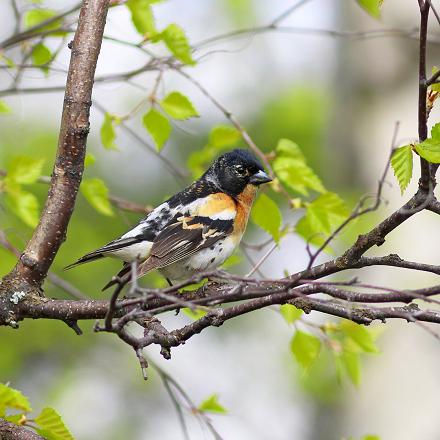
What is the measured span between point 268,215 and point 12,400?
152 centimetres

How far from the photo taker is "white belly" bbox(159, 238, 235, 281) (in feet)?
13.7

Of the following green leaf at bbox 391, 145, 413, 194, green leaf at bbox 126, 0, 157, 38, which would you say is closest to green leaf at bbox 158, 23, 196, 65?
green leaf at bbox 126, 0, 157, 38

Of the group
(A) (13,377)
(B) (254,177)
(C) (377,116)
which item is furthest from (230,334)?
(B) (254,177)

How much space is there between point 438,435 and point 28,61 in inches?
196

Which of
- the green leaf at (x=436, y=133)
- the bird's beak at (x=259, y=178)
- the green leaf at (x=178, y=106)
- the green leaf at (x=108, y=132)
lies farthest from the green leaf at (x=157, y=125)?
the green leaf at (x=436, y=133)

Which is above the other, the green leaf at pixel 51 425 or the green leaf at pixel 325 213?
the green leaf at pixel 325 213

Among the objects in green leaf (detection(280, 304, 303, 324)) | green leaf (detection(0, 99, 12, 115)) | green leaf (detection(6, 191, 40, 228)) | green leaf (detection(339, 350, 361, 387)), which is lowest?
green leaf (detection(339, 350, 361, 387))

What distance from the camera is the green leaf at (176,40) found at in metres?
3.42

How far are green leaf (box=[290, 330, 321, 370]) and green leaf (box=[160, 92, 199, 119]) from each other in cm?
110

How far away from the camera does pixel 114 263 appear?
909cm

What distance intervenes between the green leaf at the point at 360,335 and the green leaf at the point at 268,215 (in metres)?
0.55

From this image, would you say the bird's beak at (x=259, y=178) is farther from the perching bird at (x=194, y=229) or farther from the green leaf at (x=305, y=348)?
the green leaf at (x=305, y=348)

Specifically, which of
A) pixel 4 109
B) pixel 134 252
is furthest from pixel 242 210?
pixel 4 109

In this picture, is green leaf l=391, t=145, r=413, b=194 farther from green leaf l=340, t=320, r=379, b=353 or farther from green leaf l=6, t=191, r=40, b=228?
green leaf l=6, t=191, r=40, b=228
